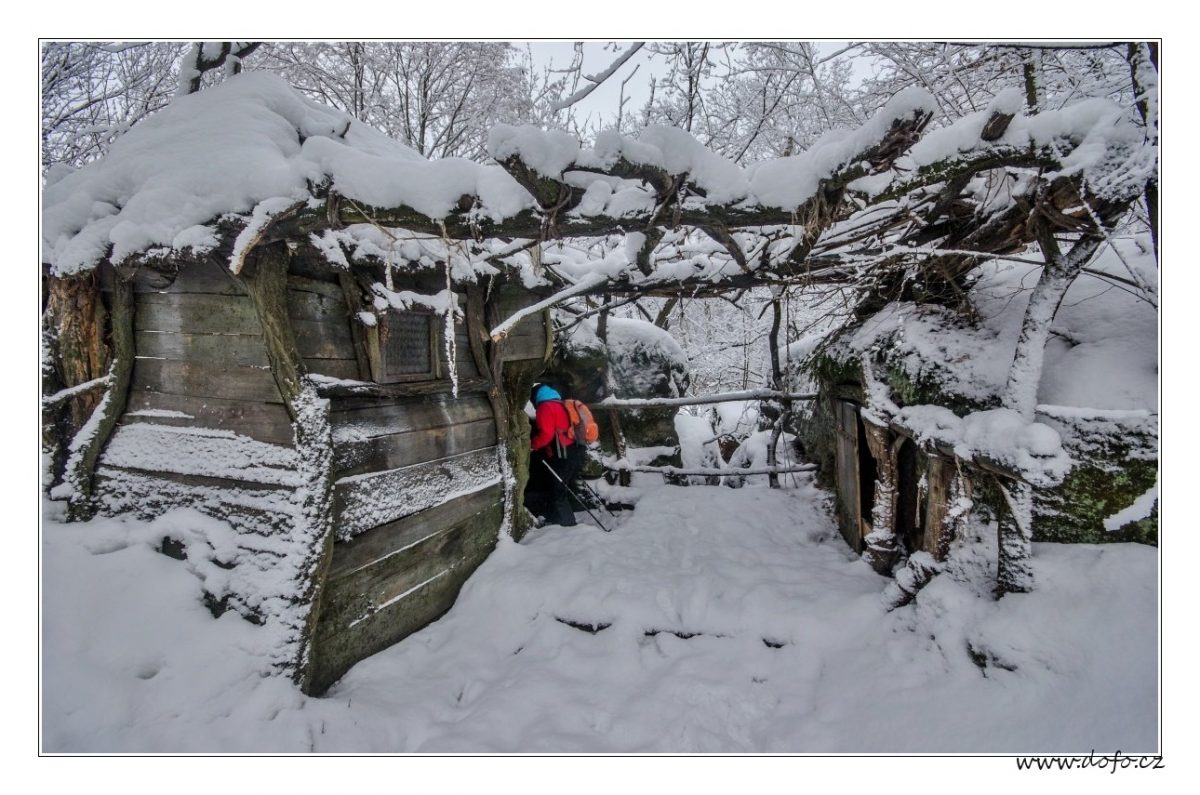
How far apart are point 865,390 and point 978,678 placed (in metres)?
2.22

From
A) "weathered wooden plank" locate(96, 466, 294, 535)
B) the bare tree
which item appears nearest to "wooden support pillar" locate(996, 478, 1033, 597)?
"weathered wooden plank" locate(96, 466, 294, 535)

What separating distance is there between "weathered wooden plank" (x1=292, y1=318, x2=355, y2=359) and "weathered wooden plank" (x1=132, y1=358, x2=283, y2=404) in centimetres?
29

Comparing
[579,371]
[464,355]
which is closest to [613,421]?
[579,371]

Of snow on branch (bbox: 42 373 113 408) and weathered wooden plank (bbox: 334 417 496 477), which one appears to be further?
weathered wooden plank (bbox: 334 417 496 477)

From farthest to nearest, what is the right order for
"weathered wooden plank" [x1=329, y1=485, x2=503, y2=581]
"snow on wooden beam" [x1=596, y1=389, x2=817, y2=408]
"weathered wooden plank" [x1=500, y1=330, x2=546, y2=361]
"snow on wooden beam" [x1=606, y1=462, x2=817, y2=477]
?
"snow on wooden beam" [x1=606, y1=462, x2=817, y2=477]
"snow on wooden beam" [x1=596, y1=389, x2=817, y2=408]
"weathered wooden plank" [x1=500, y1=330, x2=546, y2=361]
"weathered wooden plank" [x1=329, y1=485, x2=503, y2=581]

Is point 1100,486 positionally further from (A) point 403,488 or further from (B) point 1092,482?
(A) point 403,488

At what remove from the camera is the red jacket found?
6117mm

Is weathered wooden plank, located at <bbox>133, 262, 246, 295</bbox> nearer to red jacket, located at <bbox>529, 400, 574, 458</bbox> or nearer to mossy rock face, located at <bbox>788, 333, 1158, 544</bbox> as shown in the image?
red jacket, located at <bbox>529, 400, 574, 458</bbox>

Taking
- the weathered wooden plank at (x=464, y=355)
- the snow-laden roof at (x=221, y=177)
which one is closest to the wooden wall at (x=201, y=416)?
the snow-laden roof at (x=221, y=177)

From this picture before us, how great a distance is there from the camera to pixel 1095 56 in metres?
3.49

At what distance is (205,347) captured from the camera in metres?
3.20

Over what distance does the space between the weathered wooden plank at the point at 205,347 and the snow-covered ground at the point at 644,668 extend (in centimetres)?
110

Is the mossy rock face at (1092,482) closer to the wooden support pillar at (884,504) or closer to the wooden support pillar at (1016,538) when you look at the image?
the wooden support pillar at (1016,538)

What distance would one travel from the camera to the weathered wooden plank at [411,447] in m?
3.38
